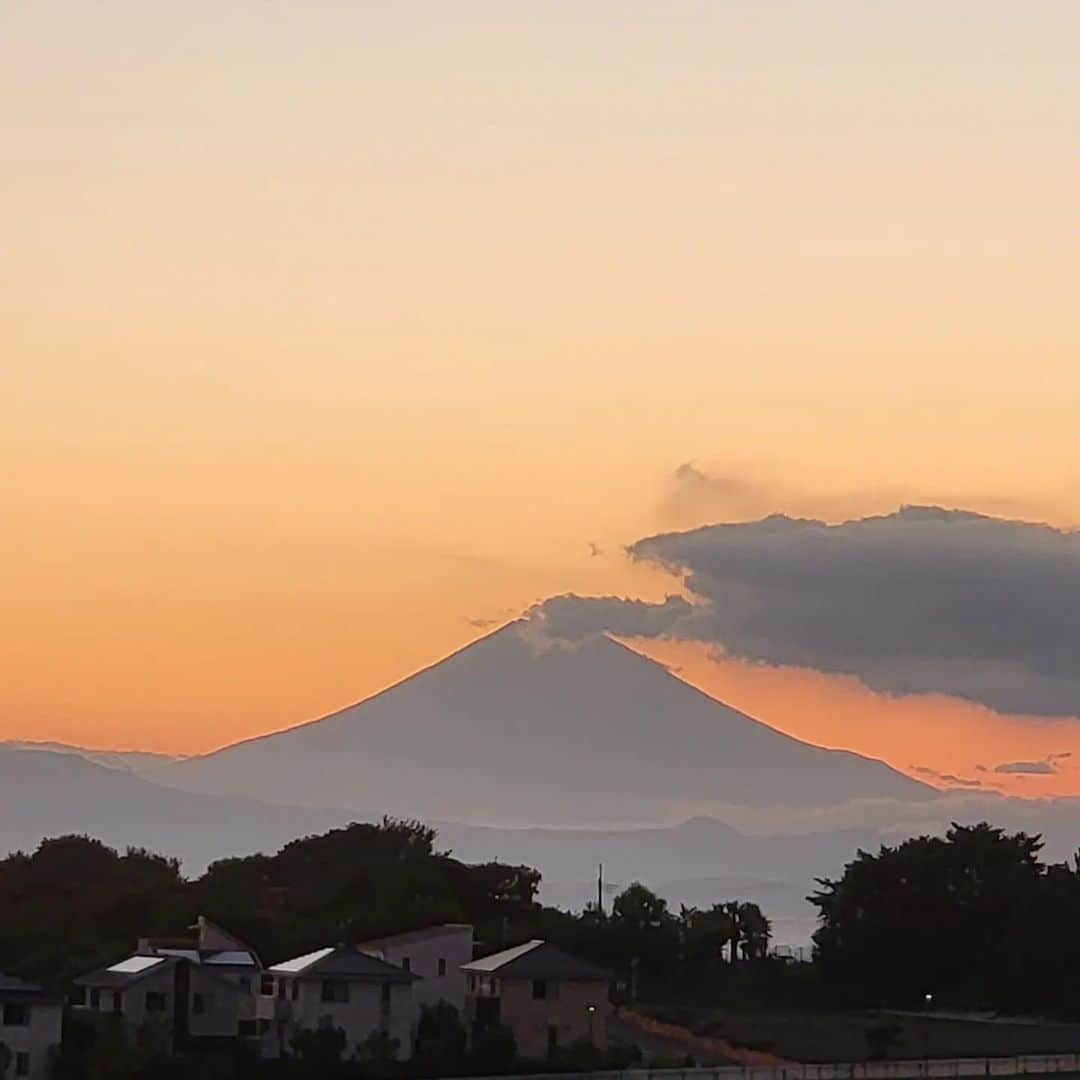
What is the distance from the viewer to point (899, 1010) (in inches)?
2985

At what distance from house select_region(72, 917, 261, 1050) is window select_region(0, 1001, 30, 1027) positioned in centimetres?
422

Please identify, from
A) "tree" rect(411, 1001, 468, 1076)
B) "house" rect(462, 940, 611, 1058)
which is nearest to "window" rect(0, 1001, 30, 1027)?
"tree" rect(411, 1001, 468, 1076)

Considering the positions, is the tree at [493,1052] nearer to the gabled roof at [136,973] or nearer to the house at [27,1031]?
the gabled roof at [136,973]

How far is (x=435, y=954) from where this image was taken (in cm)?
6525

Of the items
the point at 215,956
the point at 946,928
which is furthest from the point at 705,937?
the point at 215,956

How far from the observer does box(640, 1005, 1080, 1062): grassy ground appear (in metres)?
62.8

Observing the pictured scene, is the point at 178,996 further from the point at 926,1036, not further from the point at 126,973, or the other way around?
the point at 926,1036

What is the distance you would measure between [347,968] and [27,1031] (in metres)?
9.24

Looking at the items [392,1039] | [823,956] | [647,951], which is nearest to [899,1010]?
[823,956]

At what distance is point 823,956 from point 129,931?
76.6 ft

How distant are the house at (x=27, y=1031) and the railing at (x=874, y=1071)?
10588 mm

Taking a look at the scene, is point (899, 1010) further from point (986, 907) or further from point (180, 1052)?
point (180, 1052)

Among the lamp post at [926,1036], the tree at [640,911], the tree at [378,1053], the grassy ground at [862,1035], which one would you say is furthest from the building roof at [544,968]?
the tree at [640,911]

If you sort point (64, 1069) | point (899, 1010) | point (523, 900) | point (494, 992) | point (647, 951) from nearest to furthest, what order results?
1. point (64, 1069)
2. point (494, 992)
3. point (899, 1010)
4. point (647, 951)
5. point (523, 900)
